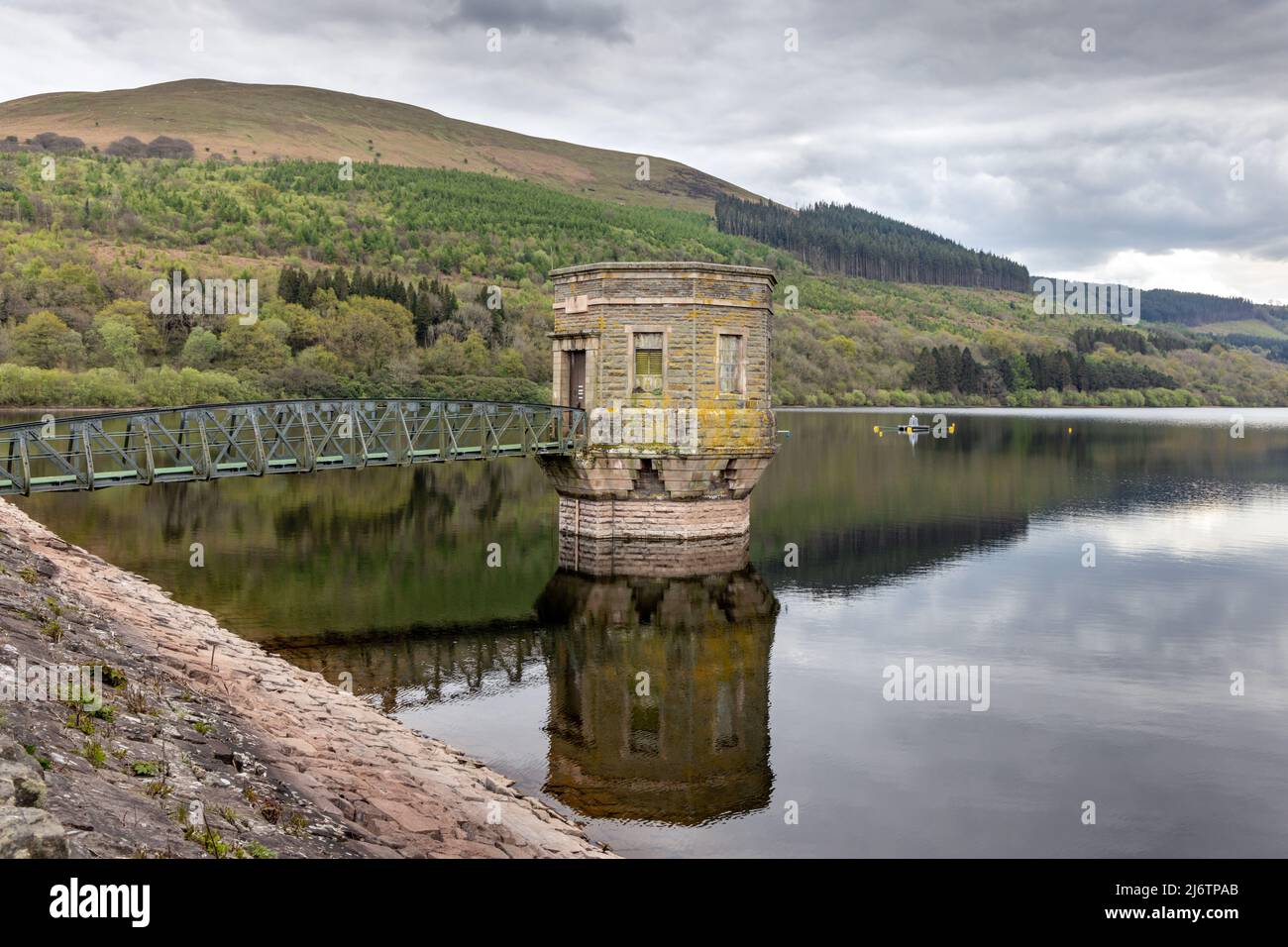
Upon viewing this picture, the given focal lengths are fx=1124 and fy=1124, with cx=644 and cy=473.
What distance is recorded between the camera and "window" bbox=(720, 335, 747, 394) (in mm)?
32906

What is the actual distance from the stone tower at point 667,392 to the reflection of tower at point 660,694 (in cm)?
215

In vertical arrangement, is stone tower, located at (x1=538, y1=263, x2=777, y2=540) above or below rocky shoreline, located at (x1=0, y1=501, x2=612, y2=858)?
above

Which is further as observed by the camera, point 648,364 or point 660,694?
point 648,364

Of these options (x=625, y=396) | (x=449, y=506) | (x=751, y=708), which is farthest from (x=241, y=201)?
(x=751, y=708)

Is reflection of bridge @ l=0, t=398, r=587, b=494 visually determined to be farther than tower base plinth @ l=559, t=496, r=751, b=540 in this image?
No

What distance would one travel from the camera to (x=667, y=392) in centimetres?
3241

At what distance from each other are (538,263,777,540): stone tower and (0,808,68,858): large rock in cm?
2471

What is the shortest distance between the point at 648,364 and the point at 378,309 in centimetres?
6049

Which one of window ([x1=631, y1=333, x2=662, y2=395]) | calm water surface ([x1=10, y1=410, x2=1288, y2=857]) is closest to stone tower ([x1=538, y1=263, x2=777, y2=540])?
window ([x1=631, y1=333, x2=662, y2=395])

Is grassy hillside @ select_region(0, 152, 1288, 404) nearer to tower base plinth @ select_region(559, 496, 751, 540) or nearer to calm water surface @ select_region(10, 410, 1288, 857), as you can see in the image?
tower base plinth @ select_region(559, 496, 751, 540)

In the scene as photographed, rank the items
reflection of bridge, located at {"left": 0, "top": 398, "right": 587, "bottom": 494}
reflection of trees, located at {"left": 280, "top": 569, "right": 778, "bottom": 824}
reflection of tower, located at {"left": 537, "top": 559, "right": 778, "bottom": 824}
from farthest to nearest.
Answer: reflection of bridge, located at {"left": 0, "top": 398, "right": 587, "bottom": 494}
reflection of trees, located at {"left": 280, "top": 569, "right": 778, "bottom": 824}
reflection of tower, located at {"left": 537, "top": 559, "right": 778, "bottom": 824}

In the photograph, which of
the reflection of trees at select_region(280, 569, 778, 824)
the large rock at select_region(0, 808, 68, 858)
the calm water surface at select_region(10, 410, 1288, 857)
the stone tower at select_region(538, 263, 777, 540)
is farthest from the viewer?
the stone tower at select_region(538, 263, 777, 540)

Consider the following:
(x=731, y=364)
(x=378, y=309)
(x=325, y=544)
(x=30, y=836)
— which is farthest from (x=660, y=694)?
(x=378, y=309)

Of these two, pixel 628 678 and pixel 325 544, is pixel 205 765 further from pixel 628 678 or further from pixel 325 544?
pixel 325 544
